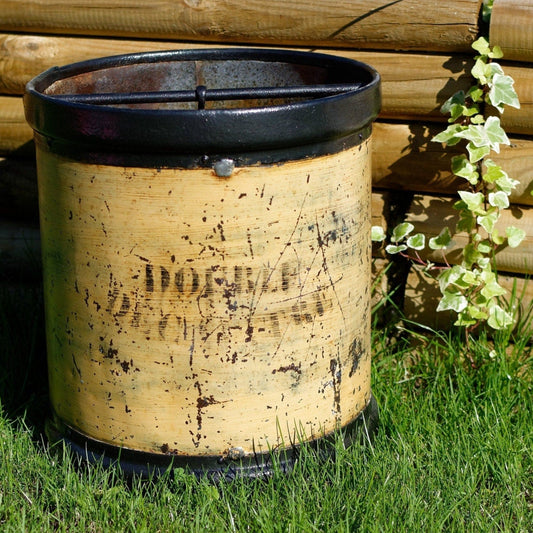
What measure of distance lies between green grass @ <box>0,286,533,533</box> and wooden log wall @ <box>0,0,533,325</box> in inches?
17.5

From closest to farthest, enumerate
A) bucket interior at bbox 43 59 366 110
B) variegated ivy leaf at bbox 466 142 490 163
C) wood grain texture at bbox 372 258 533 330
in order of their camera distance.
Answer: bucket interior at bbox 43 59 366 110, variegated ivy leaf at bbox 466 142 490 163, wood grain texture at bbox 372 258 533 330

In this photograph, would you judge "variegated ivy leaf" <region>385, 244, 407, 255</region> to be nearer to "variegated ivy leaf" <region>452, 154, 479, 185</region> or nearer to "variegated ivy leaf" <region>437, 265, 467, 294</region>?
"variegated ivy leaf" <region>437, 265, 467, 294</region>

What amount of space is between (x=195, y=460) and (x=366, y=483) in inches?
18.3

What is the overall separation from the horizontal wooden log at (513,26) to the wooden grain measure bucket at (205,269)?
1.92 feet

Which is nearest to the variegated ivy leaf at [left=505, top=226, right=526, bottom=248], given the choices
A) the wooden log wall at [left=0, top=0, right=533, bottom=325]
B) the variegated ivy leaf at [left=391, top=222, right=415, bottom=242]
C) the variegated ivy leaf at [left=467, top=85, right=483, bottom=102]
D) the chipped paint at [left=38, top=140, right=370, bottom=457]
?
the wooden log wall at [left=0, top=0, right=533, bottom=325]

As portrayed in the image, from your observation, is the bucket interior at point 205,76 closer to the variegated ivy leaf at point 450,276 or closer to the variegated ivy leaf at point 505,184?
the variegated ivy leaf at point 505,184

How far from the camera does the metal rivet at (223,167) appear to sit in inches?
86.3

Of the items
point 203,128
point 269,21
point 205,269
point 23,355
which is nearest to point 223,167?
point 203,128

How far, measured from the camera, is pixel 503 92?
9.36 ft

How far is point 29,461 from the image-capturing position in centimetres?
265

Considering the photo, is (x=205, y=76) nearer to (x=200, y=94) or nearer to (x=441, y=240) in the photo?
(x=200, y=94)

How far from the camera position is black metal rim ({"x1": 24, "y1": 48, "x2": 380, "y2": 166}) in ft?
7.06

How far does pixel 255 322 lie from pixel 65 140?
2.17 feet

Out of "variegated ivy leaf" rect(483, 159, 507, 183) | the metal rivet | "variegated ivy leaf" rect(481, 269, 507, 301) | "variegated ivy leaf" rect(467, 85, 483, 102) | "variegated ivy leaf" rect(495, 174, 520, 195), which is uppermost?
"variegated ivy leaf" rect(467, 85, 483, 102)
